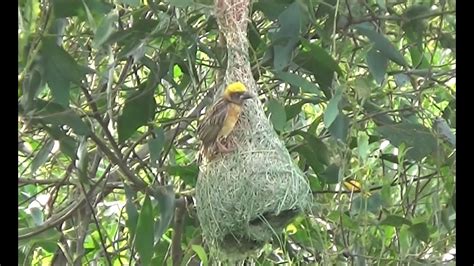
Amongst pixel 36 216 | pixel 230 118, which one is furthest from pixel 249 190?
pixel 36 216

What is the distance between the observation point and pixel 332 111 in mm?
1530

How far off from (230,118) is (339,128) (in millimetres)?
262

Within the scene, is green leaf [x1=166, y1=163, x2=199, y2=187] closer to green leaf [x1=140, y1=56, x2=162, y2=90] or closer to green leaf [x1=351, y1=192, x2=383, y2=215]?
green leaf [x1=140, y1=56, x2=162, y2=90]

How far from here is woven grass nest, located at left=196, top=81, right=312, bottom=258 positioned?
1489mm

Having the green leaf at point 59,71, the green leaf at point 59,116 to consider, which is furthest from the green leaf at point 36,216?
the green leaf at point 59,71

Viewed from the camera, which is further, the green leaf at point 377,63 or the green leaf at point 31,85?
the green leaf at point 377,63

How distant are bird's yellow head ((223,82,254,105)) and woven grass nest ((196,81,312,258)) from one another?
70 millimetres

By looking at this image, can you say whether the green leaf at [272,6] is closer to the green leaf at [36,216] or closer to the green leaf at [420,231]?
the green leaf at [420,231]

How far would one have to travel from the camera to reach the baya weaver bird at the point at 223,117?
1.47 m

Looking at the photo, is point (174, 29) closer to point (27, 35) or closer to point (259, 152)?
point (259, 152)

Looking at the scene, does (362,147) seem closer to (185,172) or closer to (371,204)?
(371,204)

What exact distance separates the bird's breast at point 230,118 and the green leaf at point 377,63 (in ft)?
1.26

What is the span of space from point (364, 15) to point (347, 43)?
7 centimetres

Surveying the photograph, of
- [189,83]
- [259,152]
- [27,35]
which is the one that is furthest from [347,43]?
[27,35]
